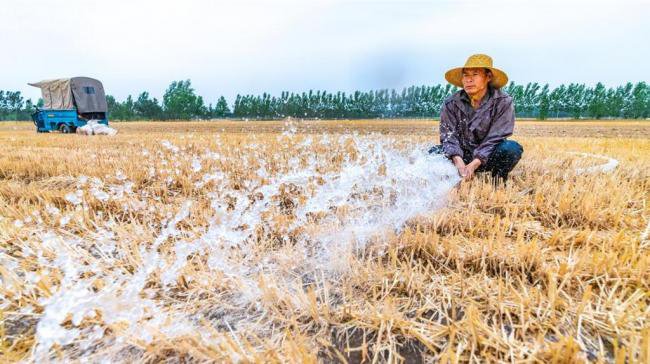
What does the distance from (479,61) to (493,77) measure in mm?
336

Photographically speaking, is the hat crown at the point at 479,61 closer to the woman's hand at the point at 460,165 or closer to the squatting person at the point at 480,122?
the squatting person at the point at 480,122

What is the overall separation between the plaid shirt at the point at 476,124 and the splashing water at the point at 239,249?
0.34 metres

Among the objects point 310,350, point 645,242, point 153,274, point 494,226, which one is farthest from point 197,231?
point 645,242

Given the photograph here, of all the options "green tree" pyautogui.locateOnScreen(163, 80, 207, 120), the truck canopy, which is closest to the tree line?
"green tree" pyautogui.locateOnScreen(163, 80, 207, 120)

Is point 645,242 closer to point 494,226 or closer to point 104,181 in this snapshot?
point 494,226

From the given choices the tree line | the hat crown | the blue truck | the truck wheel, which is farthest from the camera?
the tree line

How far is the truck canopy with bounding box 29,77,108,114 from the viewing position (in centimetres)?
1512

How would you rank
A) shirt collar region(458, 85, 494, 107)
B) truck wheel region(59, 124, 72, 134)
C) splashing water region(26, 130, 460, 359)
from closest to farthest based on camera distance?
splashing water region(26, 130, 460, 359) < shirt collar region(458, 85, 494, 107) < truck wheel region(59, 124, 72, 134)

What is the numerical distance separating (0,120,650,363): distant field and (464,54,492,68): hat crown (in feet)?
3.90

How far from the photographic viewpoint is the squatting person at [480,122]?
3408mm

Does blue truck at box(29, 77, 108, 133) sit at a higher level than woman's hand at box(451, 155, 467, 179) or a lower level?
higher

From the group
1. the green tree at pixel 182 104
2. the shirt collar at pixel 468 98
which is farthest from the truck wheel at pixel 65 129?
the green tree at pixel 182 104

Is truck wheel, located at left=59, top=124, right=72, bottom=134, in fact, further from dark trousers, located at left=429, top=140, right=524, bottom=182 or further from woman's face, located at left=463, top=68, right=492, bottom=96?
dark trousers, located at left=429, top=140, right=524, bottom=182

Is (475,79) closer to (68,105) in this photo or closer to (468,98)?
(468,98)
